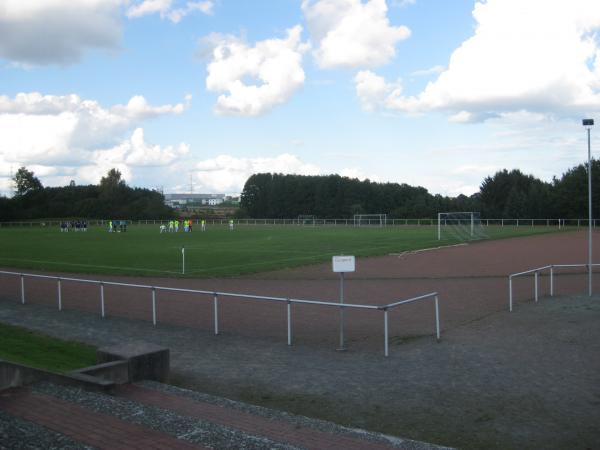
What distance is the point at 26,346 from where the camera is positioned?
11.0 meters

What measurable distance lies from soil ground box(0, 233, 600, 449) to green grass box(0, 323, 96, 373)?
0.74 metres

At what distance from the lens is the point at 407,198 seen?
118 meters

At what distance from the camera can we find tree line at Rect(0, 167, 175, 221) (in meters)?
111

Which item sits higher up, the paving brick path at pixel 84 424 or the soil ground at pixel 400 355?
the paving brick path at pixel 84 424

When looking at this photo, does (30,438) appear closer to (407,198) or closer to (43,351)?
(43,351)

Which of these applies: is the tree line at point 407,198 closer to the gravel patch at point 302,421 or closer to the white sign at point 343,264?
the white sign at point 343,264

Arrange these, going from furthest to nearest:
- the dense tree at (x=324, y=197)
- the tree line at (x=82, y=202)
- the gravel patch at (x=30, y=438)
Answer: the dense tree at (x=324, y=197), the tree line at (x=82, y=202), the gravel patch at (x=30, y=438)

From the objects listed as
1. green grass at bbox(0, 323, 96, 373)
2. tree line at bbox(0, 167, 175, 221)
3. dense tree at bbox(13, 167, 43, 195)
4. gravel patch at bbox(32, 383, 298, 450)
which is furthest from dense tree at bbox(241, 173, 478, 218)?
gravel patch at bbox(32, 383, 298, 450)

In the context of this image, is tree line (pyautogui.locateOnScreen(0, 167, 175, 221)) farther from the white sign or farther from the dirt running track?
the white sign

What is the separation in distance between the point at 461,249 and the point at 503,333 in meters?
27.4

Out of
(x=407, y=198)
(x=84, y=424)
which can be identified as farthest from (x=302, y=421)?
→ (x=407, y=198)

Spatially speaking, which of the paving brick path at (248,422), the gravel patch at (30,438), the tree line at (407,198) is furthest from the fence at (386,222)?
the gravel patch at (30,438)

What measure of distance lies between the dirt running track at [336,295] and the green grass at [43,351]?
2944mm

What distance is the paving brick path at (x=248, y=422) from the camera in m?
6.04
